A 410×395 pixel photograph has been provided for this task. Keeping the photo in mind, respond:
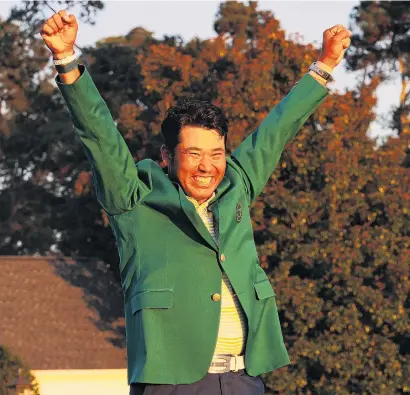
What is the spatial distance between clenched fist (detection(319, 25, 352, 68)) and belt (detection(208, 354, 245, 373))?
1519 mm

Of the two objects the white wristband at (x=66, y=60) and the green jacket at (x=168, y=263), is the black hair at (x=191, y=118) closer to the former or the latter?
the green jacket at (x=168, y=263)

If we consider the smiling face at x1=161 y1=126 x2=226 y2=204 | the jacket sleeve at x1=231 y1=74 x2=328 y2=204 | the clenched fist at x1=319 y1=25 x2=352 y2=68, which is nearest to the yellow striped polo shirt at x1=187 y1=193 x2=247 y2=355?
the smiling face at x1=161 y1=126 x2=226 y2=204

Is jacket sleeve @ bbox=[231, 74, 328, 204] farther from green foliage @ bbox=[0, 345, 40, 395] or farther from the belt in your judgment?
green foliage @ bbox=[0, 345, 40, 395]

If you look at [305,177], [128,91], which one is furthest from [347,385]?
[128,91]

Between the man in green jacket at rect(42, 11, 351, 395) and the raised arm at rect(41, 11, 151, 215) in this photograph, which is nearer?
the raised arm at rect(41, 11, 151, 215)

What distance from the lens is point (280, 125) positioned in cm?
Answer: 620

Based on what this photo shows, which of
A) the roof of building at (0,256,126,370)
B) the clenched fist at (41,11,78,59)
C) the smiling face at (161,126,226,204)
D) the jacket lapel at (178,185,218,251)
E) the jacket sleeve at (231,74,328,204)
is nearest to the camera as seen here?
the clenched fist at (41,11,78,59)

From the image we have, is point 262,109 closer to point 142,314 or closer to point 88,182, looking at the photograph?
point 88,182

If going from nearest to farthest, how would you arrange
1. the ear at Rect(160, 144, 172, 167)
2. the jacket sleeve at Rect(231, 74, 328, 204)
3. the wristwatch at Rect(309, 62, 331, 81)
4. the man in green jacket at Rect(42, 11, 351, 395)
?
the man in green jacket at Rect(42, 11, 351, 395) < the ear at Rect(160, 144, 172, 167) < the jacket sleeve at Rect(231, 74, 328, 204) < the wristwatch at Rect(309, 62, 331, 81)

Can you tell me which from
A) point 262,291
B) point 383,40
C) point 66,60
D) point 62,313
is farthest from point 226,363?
point 383,40

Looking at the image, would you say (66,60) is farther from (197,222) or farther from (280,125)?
(280,125)

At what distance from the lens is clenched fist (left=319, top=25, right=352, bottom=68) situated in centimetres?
621

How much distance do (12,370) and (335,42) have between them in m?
18.5

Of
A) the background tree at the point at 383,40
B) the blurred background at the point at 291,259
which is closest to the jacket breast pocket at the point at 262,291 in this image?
the blurred background at the point at 291,259
